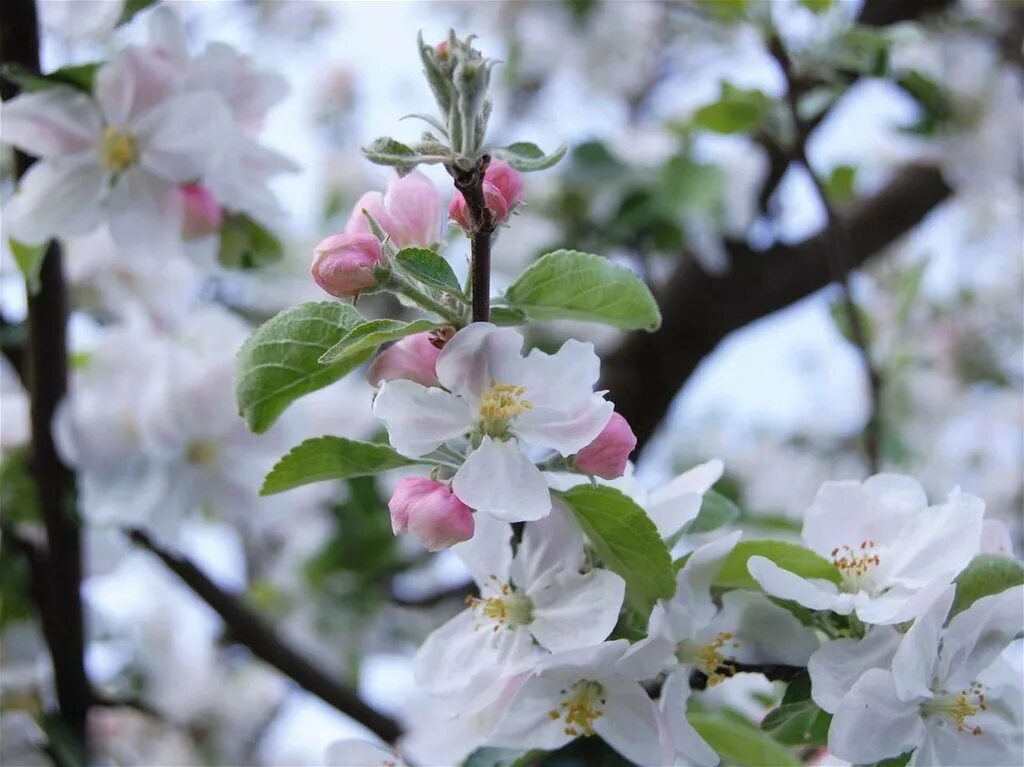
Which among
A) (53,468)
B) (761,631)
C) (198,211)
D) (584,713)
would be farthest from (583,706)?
(53,468)

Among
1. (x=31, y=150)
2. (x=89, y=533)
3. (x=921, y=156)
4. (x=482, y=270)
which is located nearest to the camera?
(x=482, y=270)

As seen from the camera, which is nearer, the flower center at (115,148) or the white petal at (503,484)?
the white petal at (503,484)

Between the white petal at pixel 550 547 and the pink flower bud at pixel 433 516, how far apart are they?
77mm

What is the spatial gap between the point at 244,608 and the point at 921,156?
4.80ft

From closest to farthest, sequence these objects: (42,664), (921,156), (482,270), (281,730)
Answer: (482,270)
(42,664)
(921,156)
(281,730)

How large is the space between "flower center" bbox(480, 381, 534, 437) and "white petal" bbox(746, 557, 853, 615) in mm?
149

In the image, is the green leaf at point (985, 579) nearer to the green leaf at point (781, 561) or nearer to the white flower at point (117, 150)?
the green leaf at point (781, 561)

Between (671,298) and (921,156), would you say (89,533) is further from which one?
(921,156)

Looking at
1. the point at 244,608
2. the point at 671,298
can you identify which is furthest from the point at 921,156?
the point at 244,608

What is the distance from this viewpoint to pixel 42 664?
1348mm

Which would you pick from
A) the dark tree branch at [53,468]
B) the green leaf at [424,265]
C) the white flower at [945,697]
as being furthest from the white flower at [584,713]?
the dark tree branch at [53,468]

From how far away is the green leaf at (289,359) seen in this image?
24.0 inches

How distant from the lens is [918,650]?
0.60 meters

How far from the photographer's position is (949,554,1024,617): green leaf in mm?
645
